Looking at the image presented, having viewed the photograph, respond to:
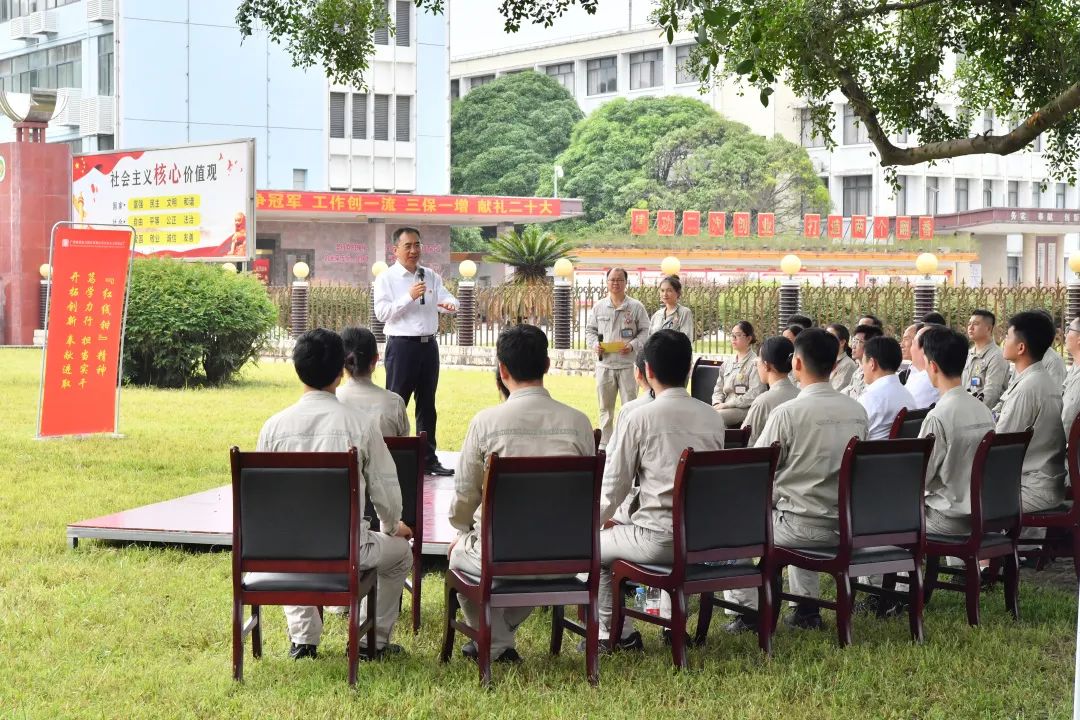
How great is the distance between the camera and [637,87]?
198 feet

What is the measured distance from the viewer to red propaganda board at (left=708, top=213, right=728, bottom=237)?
41.6 meters

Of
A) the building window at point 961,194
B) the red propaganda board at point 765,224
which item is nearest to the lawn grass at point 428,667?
the red propaganda board at point 765,224

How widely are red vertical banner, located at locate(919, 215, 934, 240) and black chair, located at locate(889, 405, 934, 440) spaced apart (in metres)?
42.8

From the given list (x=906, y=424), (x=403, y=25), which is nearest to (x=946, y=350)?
(x=906, y=424)

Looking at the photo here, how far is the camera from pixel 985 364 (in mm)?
8289

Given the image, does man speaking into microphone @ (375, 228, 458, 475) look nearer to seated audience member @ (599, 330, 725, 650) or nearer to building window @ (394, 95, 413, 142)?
seated audience member @ (599, 330, 725, 650)

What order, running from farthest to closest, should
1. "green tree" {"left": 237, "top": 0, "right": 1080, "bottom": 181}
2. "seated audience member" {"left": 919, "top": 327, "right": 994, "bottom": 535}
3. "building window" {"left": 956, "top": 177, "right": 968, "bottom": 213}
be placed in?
"building window" {"left": 956, "top": 177, "right": 968, "bottom": 213}, "green tree" {"left": 237, "top": 0, "right": 1080, "bottom": 181}, "seated audience member" {"left": 919, "top": 327, "right": 994, "bottom": 535}

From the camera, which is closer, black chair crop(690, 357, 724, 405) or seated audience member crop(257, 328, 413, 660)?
seated audience member crop(257, 328, 413, 660)

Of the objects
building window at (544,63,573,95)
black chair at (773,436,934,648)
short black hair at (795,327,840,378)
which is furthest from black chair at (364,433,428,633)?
building window at (544,63,573,95)

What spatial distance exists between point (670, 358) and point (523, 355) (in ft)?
1.93

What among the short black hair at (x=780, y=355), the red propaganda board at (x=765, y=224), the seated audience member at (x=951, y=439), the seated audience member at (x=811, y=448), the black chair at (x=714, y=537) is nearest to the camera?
the black chair at (x=714, y=537)

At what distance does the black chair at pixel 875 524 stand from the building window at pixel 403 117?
120 feet

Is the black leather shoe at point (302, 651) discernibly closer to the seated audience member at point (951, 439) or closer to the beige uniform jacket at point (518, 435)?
the beige uniform jacket at point (518, 435)

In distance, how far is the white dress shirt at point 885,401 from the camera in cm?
637
